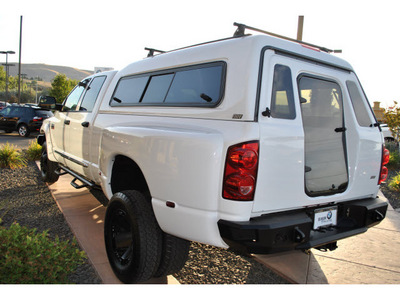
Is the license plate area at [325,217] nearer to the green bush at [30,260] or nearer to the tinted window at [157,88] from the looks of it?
the tinted window at [157,88]

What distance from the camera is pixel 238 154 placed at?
2.24m

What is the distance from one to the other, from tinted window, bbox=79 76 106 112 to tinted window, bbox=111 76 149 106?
567 mm

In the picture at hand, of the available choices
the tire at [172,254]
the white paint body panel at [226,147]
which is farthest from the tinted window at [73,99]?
the tire at [172,254]

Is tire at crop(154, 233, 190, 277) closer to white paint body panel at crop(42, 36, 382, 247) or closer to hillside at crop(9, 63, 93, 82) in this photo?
white paint body panel at crop(42, 36, 382, 247)

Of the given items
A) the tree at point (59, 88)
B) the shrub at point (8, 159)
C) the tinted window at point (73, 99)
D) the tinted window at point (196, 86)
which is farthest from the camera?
the tree at point (59, 88)

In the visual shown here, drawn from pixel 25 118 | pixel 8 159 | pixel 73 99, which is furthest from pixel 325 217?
pixel 25 118

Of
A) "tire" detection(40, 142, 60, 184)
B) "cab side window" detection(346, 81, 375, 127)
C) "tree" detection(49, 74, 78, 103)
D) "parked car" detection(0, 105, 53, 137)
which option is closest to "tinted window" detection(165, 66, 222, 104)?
"cab side window" detection(346, 81, 375, 127)

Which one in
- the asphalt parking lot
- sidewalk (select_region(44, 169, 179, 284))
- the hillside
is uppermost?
the hillside

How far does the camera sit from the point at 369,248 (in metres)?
4.18

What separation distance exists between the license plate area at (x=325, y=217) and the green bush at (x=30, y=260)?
1.86 m

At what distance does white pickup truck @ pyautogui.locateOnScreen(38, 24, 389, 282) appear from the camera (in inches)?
90.3

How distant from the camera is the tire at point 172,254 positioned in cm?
279

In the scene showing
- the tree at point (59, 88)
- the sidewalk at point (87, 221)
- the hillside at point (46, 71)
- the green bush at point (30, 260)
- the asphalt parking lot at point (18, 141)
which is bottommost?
the asphalt parking lot at point (18, 141)

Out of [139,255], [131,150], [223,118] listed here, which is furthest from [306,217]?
[131,150]
